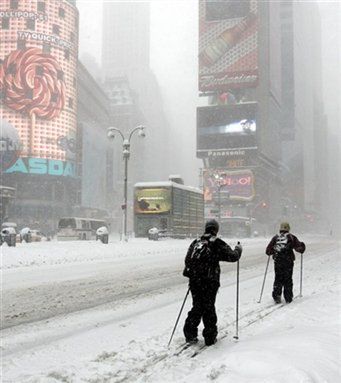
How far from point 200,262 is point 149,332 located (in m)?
1.85

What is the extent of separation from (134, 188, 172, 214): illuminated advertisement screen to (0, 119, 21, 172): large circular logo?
3763 centimetres

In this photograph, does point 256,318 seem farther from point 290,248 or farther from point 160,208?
point 160,208

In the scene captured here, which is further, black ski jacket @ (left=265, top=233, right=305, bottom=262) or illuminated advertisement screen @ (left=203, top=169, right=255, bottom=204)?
illuminated advertisement screen @ (left=203, top=169, right=255, bottom=204)

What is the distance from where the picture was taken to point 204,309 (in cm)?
612

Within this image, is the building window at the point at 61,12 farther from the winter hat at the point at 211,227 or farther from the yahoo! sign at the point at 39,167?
the winter hat at the point at 211,227

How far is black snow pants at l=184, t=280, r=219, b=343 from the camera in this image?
19.9ft

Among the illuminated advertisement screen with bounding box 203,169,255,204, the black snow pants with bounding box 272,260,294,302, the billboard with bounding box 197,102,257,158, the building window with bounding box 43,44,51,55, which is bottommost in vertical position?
the black snow pants with bounding box 272,260,294,302

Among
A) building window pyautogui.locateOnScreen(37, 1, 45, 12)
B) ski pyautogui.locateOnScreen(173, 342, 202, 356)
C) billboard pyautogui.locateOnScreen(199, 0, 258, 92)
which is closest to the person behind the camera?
ski pyautogui.locateOnScreen(173, 342, 202, 356)

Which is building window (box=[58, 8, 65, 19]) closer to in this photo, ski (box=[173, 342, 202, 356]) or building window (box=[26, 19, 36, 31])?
building window (box=[26, 19, 36, 31])

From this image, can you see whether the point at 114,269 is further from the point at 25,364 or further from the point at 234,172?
the point at 234,172

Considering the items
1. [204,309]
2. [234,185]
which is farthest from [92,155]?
[204,309]

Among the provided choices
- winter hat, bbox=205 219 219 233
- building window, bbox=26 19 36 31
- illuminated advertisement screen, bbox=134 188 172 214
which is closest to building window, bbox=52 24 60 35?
building window, bbox=26 19 36 31

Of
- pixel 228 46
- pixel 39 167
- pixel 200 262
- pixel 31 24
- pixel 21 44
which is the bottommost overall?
pixel 200 262

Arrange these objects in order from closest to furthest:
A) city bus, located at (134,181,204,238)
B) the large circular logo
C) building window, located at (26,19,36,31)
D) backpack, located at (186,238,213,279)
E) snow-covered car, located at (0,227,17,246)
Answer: backpack, located at (186,238,213,279)
snow-covered car, located at (0,227,17,246)
city bus, located at (134,181,204,238)
the large circular logo
building window, located at (26,19,36,31)
